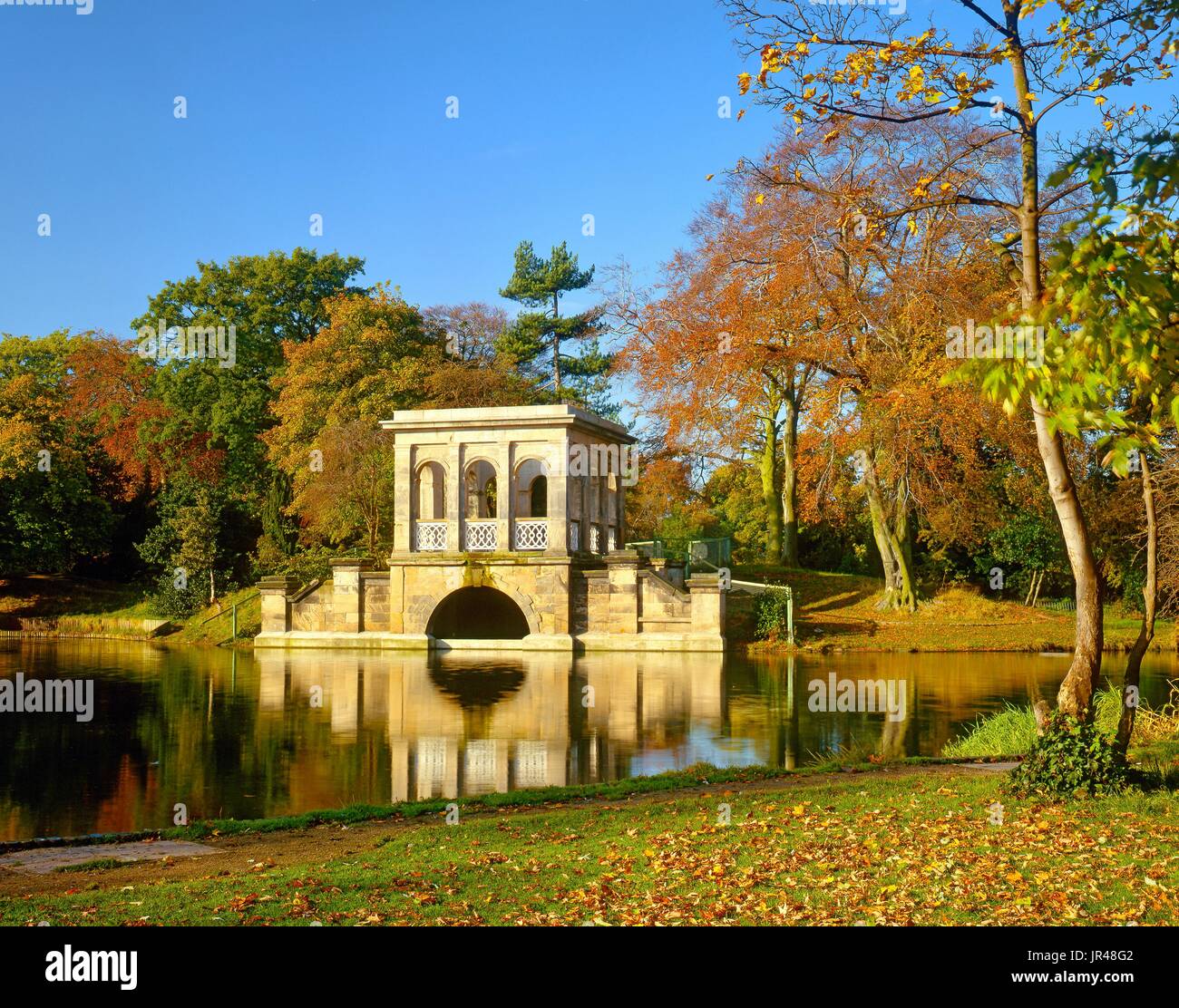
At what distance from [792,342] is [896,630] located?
8.02 meters

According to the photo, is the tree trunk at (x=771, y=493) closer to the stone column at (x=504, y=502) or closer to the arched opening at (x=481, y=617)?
the arched opening at (x=481, y=617)

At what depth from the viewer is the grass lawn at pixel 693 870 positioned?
5.97 meters

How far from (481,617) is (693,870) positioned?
27963 mm

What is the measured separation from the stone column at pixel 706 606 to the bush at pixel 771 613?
1.98m

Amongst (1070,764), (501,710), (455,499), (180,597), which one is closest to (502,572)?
(455,499)

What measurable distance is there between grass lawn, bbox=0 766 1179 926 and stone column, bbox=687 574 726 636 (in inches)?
744

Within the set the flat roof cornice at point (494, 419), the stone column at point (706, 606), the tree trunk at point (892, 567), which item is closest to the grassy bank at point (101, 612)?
the flat roof cornice at point (494, 419)

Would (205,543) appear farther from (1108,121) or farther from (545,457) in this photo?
(1108,121)

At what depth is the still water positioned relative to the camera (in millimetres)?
11977

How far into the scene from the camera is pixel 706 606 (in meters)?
28.7

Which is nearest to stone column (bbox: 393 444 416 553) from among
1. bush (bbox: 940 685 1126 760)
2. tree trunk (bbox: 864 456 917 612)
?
tree trunk (bbox: 864 456 917 612)

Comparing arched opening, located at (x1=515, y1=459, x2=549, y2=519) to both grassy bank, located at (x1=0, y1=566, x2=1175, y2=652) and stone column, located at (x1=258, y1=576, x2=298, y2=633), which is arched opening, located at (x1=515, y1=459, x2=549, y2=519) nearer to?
grassy bank, located at (x1=0, y1=566, x2=1175, y2=652)

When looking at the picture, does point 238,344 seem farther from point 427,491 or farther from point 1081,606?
point 1081,606
